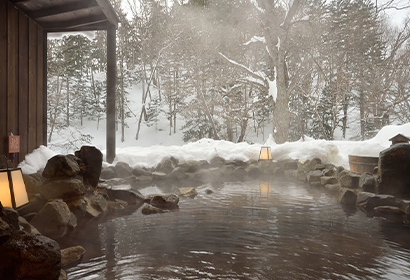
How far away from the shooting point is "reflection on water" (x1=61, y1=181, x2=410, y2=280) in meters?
2.41

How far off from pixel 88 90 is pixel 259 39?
12.0 m

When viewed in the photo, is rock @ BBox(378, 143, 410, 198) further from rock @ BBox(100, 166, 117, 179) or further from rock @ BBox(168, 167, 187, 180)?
rock @ BBox(100, 166, 117, 179)

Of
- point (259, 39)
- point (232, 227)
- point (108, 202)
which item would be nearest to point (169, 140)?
point (259, 39)

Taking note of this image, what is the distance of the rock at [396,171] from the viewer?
172 inches

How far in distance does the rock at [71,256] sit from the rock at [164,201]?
191 cm

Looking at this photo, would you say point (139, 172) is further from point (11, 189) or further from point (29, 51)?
point (11, 189)

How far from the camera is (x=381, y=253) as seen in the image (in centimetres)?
284

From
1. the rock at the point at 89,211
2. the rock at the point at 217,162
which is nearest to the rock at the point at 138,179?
the rock at the point at 217,162

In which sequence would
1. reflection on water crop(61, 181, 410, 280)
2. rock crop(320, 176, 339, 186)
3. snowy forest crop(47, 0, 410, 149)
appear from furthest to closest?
1. snowy forest crop(47, 0, 410, 149)
2. rock crop(320, 176, 339, 186)
3. reflection on water crop(61, 181, 410, 280)

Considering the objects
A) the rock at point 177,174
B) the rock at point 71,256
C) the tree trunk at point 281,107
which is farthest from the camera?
the tree trunk at point 281,107

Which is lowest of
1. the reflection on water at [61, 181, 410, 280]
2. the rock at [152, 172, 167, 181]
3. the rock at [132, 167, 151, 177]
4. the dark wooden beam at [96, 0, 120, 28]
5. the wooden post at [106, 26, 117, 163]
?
the reflection on water at [61, 181, 410, 280]

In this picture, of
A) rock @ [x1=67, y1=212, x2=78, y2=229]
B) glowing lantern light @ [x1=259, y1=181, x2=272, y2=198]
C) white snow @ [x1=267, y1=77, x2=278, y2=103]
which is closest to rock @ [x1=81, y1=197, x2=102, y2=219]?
rock @ [x1=67, y1=212, x2=78, y2=229]

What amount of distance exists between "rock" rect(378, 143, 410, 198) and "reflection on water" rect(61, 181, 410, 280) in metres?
0.73

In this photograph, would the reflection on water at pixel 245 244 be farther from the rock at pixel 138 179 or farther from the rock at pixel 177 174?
the rock at pixel 177 174
